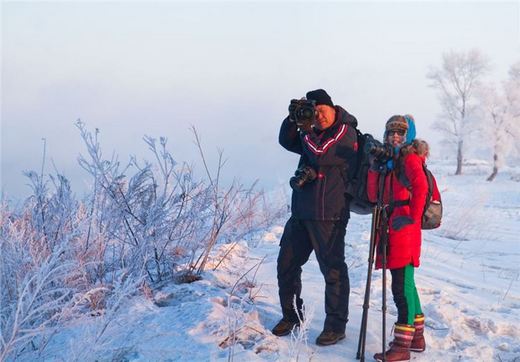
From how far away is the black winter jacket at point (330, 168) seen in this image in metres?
3.84

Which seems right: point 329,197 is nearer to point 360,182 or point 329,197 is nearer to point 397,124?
point 360,182

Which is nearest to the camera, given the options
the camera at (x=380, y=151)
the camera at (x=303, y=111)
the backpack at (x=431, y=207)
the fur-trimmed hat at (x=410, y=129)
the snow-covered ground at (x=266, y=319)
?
the snow-covered ground at (x=266, y=319)

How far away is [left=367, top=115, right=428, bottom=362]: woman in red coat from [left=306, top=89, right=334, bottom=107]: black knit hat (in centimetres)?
48

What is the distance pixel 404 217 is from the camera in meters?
3.55

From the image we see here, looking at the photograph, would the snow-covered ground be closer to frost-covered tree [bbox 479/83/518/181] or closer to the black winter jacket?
the black winter jacket

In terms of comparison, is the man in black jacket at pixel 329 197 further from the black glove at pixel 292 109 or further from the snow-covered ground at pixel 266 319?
the snow-covered ground at pixel 266 319

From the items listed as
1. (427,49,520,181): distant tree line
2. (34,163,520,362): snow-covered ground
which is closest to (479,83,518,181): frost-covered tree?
(427,49,520,181): distant tree line

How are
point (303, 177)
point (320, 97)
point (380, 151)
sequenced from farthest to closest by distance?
1. point (320, 97)
2. point (303, 177)
3. point (380, 151)

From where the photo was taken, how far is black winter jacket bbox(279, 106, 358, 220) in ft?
12.6

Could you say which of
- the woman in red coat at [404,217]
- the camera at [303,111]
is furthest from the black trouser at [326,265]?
the camera at [303,111]

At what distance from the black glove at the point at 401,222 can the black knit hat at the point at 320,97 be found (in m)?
1.00

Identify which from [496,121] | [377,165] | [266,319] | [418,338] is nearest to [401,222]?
[377,165]

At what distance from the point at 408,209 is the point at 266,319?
1443 mm

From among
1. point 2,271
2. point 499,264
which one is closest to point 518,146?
point 499,264
